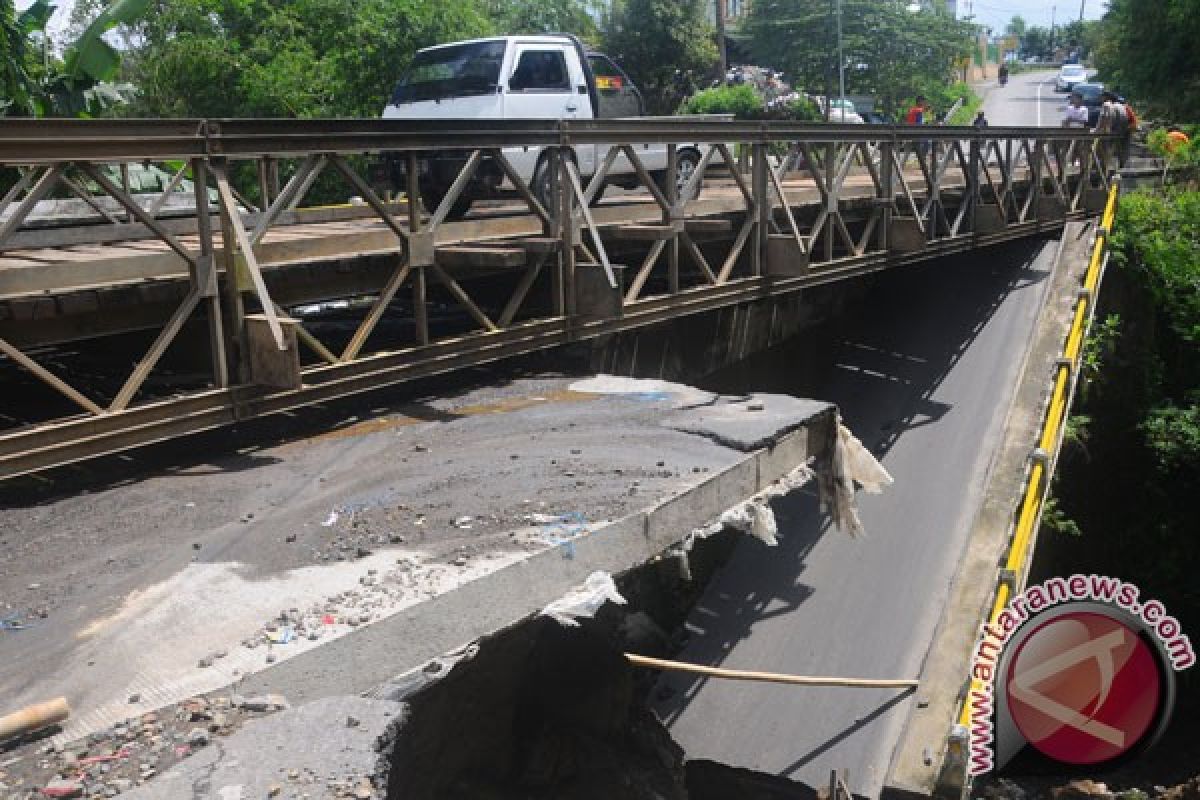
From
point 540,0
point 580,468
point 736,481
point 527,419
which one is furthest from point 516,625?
point 540,0

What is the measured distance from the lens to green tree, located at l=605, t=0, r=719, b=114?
3712cm

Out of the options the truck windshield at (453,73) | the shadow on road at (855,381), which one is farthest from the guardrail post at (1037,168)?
the truck windshield at (453,73)

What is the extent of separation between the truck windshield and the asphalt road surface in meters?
4.13

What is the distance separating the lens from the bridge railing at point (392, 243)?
564 centimetres

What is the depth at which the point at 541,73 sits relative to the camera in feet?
37.1

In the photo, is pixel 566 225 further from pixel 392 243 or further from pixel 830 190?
pixel 830 190

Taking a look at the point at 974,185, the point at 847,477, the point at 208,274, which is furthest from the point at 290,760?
the point at 974,185

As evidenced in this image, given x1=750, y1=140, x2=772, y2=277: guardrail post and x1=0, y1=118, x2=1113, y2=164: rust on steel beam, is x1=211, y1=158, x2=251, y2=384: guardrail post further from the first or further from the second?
x1=750, y1=140, x2=772, y2=277: guardrail post

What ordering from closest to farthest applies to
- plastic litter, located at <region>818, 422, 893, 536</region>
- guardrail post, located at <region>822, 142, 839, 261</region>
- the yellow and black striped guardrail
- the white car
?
plastic litter, located at <region>818, 422, 893, 536</region>, the yellow and black striped guardrail, guardrail post, located at <region>822, 142, 839, 261</region>, the white car

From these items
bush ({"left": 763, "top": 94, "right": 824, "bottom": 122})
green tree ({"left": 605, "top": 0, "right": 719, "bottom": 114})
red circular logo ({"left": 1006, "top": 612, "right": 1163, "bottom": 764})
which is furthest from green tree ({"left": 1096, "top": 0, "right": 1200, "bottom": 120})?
red circular logo ({"left": 1006, "top": 612, "right": 1163, "bottom": 764})

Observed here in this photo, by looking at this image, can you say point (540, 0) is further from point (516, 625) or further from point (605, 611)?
point (516, 625)

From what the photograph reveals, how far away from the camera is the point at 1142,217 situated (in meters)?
17.9

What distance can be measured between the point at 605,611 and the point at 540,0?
2999 centimetres

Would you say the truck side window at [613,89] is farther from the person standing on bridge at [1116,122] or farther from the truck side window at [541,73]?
the person standing on bridge at [1116,122]
